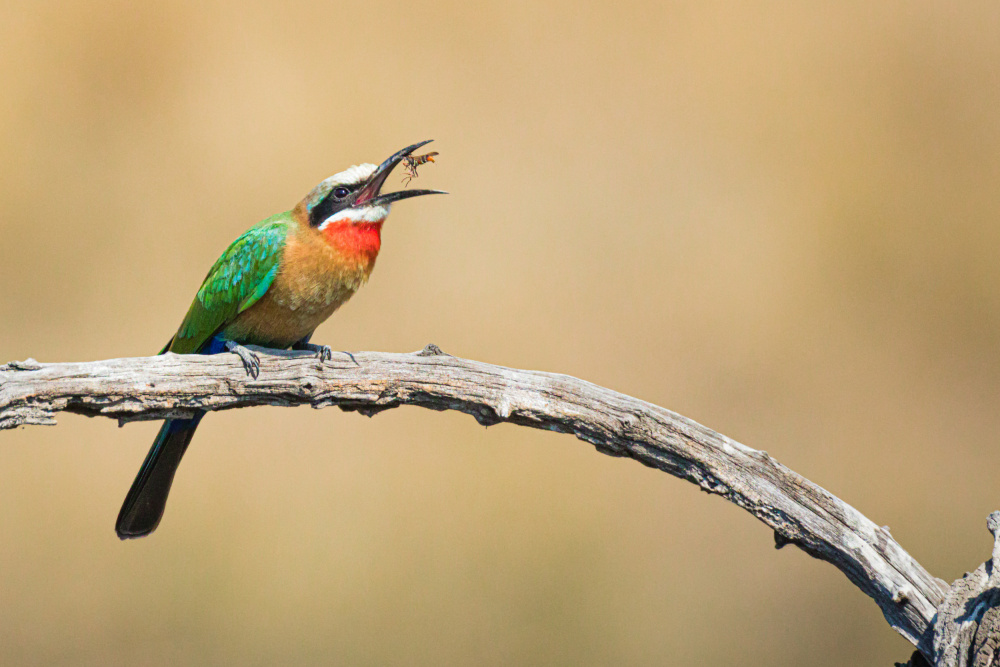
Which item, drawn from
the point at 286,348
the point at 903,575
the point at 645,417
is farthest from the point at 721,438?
the point at 286,348

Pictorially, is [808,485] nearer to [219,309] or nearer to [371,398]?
[371,398]

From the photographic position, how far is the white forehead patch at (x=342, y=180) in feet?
7.34

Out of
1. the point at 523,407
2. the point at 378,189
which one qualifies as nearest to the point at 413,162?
the point at 378,189

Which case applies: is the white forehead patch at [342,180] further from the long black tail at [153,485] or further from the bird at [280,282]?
the long black tail at [153,485]

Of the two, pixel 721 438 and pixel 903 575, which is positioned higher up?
pixel 721 438

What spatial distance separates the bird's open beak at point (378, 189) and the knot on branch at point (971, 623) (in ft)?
4.85

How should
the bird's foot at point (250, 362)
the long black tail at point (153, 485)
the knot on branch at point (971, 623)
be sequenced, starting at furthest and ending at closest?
the long black tail at point (153, 485) → the bird's foot at point (250, 362) → the knot on branch at point (971, 623)

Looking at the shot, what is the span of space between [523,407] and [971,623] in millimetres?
906

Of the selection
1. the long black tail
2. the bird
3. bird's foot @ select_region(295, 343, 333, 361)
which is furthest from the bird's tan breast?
the long black tail

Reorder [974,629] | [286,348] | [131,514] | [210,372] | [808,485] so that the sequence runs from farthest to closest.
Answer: [286,348] → [131,514] → [210,372] → [808,485] → [974,629]

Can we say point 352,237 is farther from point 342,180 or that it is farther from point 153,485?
point 153,485

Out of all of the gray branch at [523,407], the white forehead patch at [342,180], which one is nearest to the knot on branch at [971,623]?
the gray branch at [523,407]

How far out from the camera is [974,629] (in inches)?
59.6

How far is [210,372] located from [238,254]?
1.85 feet
